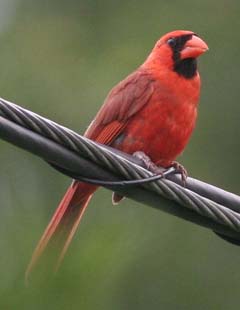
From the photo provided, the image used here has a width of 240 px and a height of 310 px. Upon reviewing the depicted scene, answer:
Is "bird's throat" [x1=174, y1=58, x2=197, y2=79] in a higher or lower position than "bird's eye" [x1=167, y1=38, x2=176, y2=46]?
lower

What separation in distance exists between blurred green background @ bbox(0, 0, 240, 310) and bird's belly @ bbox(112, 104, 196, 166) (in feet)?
9.63

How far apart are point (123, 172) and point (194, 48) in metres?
A: 2.21

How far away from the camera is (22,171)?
14.6 m

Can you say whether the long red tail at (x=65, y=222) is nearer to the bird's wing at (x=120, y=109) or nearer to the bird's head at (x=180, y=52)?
the bird's wing at (x=120, y=109)

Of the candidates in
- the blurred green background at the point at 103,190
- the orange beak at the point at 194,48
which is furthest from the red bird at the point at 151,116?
the blurred green background at the point at 103,190

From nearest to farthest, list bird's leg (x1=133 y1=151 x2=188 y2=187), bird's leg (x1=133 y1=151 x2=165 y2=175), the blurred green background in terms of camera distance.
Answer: bird's leg (x1=133 y1=151 x2=188 y2=187) < bird's leg (x1=133 y1=151 x2=165 y2=175) < the blurred green background

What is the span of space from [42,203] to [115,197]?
5.72 meters

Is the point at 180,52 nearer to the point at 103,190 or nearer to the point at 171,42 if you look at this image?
the point at 171,42

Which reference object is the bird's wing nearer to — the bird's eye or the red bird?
the red bird

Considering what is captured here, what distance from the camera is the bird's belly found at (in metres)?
8.27

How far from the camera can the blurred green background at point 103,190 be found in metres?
12.5

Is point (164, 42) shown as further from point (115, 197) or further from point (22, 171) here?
point (22, 171)

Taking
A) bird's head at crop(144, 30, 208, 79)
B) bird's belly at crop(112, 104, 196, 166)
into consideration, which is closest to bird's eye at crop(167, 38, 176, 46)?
bird's head at crop(144, 30, 208, 79)

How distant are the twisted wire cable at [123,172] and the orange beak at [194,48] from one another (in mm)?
1971
